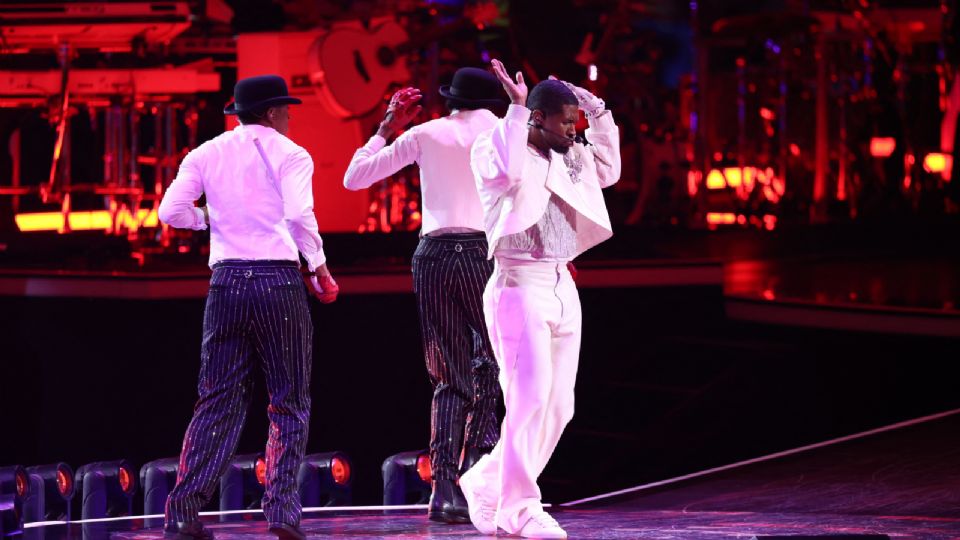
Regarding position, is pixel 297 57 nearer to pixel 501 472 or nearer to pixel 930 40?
pixel 930 40

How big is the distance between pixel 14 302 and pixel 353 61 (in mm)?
3105

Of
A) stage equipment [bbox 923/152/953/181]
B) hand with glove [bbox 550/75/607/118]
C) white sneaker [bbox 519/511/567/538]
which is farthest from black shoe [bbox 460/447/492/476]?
stage equipment [bbox 923/152/953/181]

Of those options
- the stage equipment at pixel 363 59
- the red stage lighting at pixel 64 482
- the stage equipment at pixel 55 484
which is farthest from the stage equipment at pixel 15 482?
the stage equipment at pixel 363 59

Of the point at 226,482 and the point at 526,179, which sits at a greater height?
the point at 526,179

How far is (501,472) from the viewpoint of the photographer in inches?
199

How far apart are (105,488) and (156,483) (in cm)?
21

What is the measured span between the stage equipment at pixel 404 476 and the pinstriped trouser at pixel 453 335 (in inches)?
40.6

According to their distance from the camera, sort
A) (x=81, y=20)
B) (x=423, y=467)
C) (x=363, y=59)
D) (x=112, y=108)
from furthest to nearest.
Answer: (x=112, y=108) → (x=363, y=59) → (x=81, y=20) → (x=423, y=467)

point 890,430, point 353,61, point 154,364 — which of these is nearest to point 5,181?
point 353,61

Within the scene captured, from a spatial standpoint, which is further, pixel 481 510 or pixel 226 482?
pixel 226 482

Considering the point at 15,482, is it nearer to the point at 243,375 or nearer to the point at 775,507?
the point at 243,375

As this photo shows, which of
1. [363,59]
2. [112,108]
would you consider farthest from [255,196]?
[112,108]

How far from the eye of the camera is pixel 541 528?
500 cm

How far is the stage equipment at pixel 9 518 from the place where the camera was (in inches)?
213
